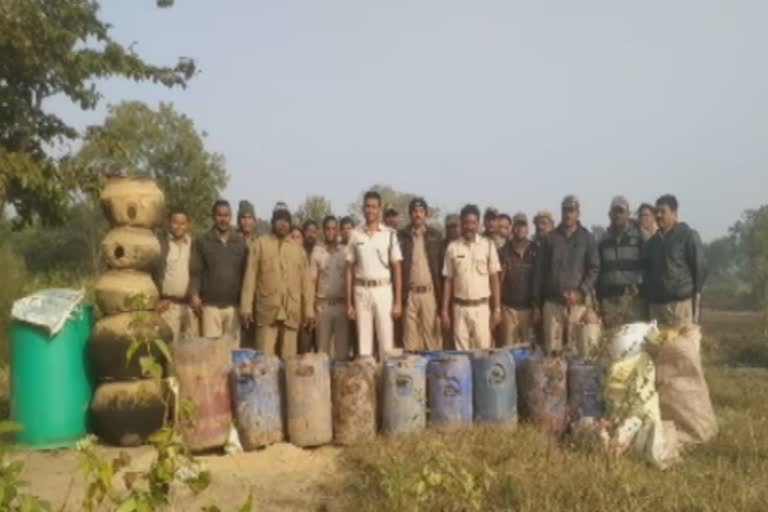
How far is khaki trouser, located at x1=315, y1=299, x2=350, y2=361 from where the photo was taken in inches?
330

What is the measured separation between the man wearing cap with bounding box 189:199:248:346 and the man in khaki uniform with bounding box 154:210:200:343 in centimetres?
11

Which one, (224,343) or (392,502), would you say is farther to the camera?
(224,343)

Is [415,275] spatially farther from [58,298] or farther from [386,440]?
[58,298]

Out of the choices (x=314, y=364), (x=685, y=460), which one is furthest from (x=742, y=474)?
(x=314, y=364)

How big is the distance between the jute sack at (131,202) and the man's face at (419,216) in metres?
2.71

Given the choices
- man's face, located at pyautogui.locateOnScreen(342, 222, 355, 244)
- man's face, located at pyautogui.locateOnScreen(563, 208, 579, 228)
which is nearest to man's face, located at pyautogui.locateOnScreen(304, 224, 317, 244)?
man's face, located at pyautogui.locateOnScreen(342, 222, 355, 244)

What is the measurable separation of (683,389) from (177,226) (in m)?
4.99

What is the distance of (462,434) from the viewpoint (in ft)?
19.6

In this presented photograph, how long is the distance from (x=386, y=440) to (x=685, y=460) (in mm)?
2286

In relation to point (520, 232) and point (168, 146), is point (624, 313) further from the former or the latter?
point (168, 146)

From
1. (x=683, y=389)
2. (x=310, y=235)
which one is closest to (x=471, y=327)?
(x=683, y=389)

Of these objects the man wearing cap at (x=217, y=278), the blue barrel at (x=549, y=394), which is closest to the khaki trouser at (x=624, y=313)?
the blue barrel at (x=549, y=394)

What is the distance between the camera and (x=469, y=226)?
7973mm

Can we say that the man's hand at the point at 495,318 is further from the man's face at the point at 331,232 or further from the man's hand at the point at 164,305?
the man's hand at the point at 164,305
